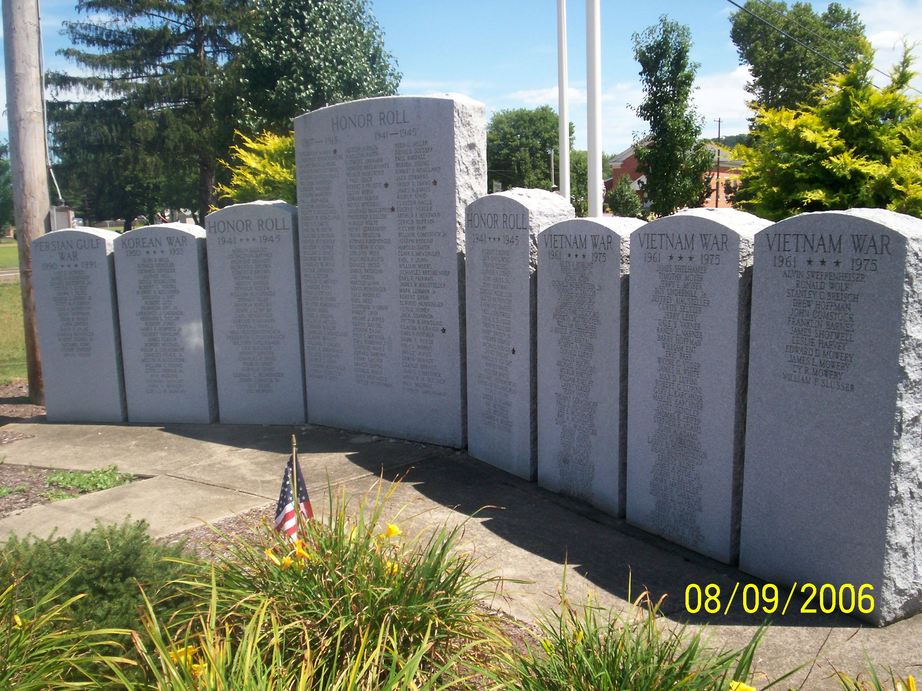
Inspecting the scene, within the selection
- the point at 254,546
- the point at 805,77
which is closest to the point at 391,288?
the point at 254,546

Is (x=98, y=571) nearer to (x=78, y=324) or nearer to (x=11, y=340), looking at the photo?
(x=78, y=324)

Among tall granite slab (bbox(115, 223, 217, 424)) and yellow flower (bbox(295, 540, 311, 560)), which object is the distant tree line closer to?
tall granite slab (bbox(115, 223, 217, 424))

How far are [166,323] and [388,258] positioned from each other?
275 centimetres

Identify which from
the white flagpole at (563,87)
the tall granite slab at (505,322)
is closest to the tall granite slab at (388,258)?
the tall granite slab at (505,322)

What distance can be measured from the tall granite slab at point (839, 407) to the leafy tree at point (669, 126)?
1506cm

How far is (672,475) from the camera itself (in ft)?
16.5

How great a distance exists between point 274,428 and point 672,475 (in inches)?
179

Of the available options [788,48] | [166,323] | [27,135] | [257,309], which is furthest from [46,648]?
[788,48]

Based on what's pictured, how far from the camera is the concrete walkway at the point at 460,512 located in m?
3.84

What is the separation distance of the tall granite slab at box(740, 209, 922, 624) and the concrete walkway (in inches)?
11.1

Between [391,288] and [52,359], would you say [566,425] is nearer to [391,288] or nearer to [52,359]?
[391,288]

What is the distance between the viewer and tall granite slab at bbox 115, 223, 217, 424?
848 cm

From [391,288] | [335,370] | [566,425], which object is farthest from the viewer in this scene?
[335,370]

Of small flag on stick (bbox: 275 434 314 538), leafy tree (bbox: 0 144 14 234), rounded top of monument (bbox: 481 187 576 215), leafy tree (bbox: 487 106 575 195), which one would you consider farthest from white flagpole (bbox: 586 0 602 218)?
leafy tree (bbox: 0 144 14 234)
